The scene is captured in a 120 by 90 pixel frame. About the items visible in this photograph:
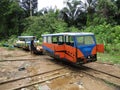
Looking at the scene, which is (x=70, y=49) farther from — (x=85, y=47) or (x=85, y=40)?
(x=85, y=40)

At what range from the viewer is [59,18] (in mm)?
31641

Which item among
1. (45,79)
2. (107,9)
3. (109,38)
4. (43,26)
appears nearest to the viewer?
(45,79)

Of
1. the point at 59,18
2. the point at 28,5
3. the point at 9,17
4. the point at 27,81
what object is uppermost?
the point at 28,5

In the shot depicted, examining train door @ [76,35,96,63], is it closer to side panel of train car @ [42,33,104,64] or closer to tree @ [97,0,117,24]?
side panel of train car @ [42,33,104,64]

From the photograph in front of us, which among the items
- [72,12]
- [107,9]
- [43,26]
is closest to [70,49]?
[107,9]

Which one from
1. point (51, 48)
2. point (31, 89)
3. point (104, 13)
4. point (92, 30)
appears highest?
point (104, 13)

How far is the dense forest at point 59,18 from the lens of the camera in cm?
2289

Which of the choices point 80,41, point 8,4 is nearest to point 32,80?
point 80,41

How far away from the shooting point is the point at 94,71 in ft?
29.8

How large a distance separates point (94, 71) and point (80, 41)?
177cm

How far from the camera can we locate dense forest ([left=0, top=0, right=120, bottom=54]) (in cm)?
2289

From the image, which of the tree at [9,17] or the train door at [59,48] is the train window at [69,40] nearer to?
the train door at [59,48]

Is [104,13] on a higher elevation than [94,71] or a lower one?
higher

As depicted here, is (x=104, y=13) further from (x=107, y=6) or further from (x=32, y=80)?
(x=32, y=80)
